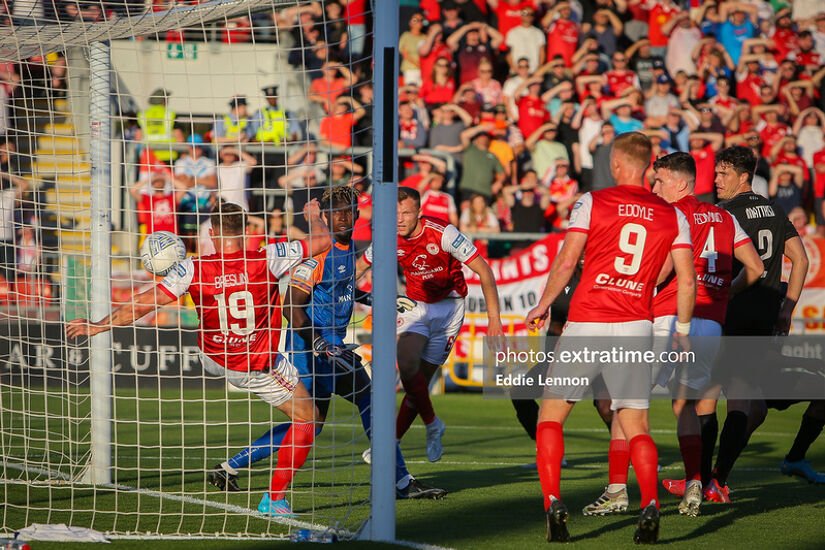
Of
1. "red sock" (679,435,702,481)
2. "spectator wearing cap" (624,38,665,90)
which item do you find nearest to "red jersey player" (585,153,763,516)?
"red sock" (679,435,702,481)

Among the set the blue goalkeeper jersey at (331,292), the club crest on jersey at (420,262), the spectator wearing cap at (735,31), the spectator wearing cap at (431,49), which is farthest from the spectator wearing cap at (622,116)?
the blue goalkeeper jersey at (331,292)

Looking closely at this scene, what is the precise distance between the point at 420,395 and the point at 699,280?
7.75 ft

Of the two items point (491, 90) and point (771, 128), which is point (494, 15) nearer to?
point (491, 90)

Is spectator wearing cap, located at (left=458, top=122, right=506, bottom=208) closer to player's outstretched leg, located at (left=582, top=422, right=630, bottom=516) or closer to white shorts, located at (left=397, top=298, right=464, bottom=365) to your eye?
white shorts, located at (left=397, top=298, right=464, bottom=365)

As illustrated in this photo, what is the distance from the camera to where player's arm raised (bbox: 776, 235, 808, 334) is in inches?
306

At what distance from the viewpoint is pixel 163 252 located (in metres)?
6.91

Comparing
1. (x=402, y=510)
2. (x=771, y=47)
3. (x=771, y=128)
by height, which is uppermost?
(x=771, y=47)

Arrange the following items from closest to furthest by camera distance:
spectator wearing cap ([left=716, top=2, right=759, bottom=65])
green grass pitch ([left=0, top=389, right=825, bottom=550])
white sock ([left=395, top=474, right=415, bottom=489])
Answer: green grass pitch ([left=0, top=389, right=825, bottom=550])
white sock ([left=395, top=474, right=415, bottom=489])
spectator wearing cap ([left=716, top=2, right=759, bottom=65])

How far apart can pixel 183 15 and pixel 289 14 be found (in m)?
11.8

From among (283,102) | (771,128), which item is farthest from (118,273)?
(771,128)

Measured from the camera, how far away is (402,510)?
6.68m

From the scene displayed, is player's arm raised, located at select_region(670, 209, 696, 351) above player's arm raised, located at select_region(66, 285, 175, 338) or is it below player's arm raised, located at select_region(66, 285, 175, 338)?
above

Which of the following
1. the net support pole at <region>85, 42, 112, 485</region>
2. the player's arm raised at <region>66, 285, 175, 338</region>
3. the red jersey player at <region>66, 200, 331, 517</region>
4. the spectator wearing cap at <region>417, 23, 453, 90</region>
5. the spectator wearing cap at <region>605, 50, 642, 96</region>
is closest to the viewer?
the player's arm raised at <region>66, 285, 175, 338</region>

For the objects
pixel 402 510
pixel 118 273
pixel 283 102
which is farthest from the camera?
pixel 283 102
